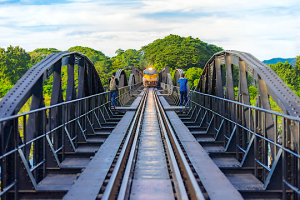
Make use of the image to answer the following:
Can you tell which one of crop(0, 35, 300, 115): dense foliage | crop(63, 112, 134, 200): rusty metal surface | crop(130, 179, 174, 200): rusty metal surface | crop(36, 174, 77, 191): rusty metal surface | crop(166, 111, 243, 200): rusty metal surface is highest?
crop(0, 35, 300, 115): dense foliage

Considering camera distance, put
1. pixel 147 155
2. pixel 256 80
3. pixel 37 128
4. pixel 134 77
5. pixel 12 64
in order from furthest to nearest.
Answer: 1. pixel 12 64
2. pixel 134 77
3. pixel 147 155
4. pixel 256 80
5. pixel 37 128

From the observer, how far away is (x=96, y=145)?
8.97m

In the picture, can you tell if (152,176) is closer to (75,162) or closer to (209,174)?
(209,174)

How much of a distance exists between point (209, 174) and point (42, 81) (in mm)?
3770

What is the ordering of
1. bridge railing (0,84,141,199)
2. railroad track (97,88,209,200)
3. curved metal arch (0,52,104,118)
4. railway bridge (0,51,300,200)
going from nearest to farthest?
1. bridge railing (0,84,141,199)
2. railway bridge (0,51,300,200)
3. railroad track (97,88,209,200)
4. curved metal arch (0,52,104,118)

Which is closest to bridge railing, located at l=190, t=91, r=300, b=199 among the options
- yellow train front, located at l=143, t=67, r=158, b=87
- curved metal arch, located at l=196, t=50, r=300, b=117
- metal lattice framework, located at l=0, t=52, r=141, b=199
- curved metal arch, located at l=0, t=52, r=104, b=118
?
curved metal arch, located at l=196, t=50, r=300, b=117

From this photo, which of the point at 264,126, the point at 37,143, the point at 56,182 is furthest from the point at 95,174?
the point at 264,126

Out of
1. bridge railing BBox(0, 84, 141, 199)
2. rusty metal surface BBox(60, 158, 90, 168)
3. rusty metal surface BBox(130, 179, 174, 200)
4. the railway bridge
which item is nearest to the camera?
bridge railing BBox(0, 84, 141, 199)

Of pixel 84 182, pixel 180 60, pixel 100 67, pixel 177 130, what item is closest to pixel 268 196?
pixel 84 182

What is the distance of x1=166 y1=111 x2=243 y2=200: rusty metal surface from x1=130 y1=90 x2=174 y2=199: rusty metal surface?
60 cm

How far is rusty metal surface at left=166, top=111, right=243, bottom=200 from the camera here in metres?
4.76

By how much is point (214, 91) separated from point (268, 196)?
263 inches

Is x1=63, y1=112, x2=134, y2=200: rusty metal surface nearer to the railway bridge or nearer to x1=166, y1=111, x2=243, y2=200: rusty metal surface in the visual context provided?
the railway bridge

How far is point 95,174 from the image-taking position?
5648mm
